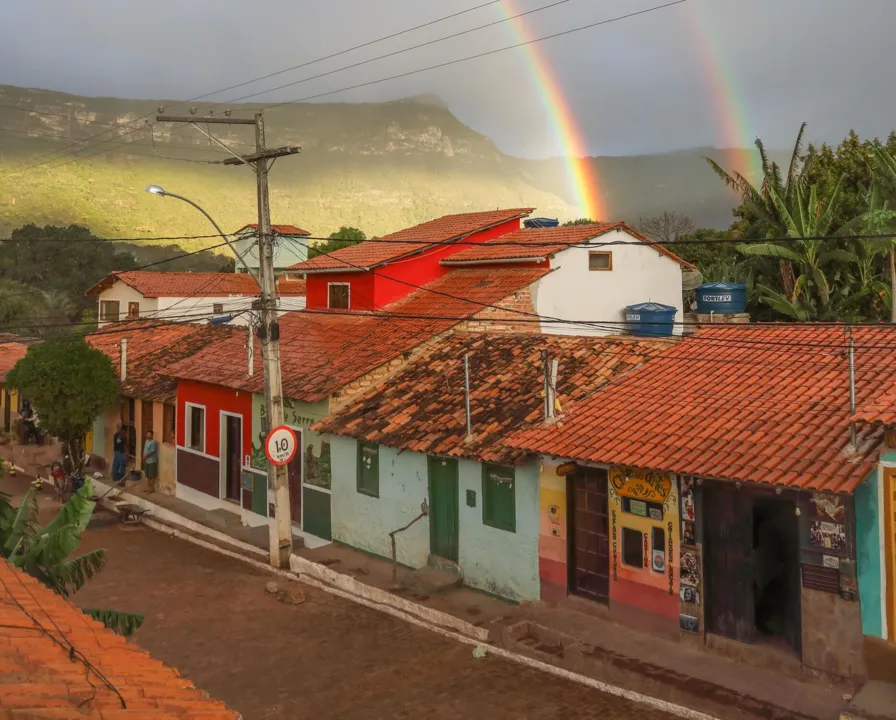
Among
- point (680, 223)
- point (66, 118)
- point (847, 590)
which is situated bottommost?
point (847, 590)

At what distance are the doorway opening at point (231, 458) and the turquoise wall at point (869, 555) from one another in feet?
48.2

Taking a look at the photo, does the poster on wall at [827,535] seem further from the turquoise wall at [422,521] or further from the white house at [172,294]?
the white house at [172,294]

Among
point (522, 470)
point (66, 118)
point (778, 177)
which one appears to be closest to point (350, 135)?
point (66, 118)

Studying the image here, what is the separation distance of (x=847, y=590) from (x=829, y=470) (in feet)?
4.57

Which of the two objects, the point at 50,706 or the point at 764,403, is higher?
the point at 764,403

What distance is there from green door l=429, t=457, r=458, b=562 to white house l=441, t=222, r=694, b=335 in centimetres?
641

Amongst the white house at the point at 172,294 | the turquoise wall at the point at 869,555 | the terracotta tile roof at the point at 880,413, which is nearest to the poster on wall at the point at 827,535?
the turquoise wall at the point at 869,555

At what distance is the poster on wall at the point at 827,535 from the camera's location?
31.2 feet

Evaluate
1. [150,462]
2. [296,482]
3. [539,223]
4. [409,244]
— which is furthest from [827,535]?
[539,223]

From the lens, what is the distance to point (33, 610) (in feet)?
22.0

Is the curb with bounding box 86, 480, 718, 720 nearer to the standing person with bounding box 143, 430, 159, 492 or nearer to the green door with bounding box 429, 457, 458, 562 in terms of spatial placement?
the green door with bounding box 429, 457, 458, 562

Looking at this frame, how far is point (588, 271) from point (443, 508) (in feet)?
33.8

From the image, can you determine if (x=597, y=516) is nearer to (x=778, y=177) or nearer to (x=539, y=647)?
(x=539, y=647)

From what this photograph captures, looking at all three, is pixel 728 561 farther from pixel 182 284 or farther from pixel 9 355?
pixel 182 284
